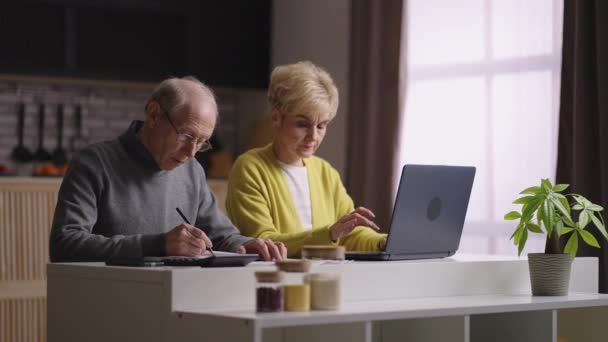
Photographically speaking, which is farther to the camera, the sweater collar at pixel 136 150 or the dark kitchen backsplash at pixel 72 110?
the dark kitchen backsplash at pixel 72 110

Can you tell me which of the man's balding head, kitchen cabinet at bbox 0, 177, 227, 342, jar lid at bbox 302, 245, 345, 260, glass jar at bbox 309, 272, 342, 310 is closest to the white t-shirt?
the man's balding head

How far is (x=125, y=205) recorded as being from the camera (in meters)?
2.86

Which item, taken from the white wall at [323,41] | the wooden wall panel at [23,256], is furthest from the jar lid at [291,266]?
the white wall at [323,41]

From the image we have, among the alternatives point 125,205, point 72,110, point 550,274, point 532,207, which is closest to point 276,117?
point 125,205

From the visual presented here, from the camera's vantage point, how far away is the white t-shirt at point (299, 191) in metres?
3.37

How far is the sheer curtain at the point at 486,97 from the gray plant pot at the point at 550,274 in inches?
60.5

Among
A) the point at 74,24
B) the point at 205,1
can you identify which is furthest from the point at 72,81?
the point at 205,1

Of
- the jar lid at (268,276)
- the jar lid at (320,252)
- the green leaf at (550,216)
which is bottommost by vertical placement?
the jar lid at (268,276)

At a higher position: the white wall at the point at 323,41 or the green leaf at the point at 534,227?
the white wall at the point at 323,41

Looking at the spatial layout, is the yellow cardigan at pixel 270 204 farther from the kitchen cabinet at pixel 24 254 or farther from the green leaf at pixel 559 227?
the kitchen cabinet at pixel 24 254

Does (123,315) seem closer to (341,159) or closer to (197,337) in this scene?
(197,337)

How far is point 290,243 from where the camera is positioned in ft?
10.1

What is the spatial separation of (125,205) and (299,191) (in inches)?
28.5

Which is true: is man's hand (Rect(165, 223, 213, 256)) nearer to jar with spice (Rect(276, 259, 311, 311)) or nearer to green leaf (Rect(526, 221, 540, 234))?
jar with spice (Rect(276, 259, 311, 311))
